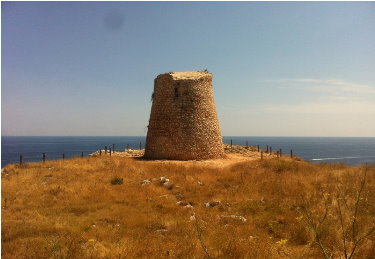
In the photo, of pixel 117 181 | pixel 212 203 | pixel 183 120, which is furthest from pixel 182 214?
pixel 183 120

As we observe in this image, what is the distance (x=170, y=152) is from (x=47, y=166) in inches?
401

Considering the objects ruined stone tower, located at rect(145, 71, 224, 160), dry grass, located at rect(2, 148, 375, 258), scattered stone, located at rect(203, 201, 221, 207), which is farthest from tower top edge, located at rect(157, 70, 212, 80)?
scattered stone, located at rect(203, 201, 221, 207)

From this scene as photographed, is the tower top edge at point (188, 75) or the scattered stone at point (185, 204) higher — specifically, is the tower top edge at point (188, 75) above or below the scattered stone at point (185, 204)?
above

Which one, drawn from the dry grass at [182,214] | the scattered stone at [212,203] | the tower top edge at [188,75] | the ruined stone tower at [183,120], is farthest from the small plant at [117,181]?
the tower top edge at [188,75]

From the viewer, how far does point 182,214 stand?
981cm

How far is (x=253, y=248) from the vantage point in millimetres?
6297

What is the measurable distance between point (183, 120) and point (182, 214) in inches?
626

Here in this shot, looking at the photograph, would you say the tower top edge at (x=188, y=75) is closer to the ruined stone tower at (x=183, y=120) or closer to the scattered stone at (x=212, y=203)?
the ruined stone tower at (x=183, y=120)

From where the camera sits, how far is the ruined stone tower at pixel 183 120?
2512cm

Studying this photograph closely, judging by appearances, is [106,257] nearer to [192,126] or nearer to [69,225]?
[69,225]

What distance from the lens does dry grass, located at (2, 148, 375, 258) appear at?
649 centimetres

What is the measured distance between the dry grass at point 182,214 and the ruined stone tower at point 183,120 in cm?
654

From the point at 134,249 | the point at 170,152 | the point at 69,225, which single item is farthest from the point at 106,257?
the point at 170,152

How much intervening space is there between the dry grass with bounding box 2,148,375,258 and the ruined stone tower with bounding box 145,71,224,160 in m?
6.54
